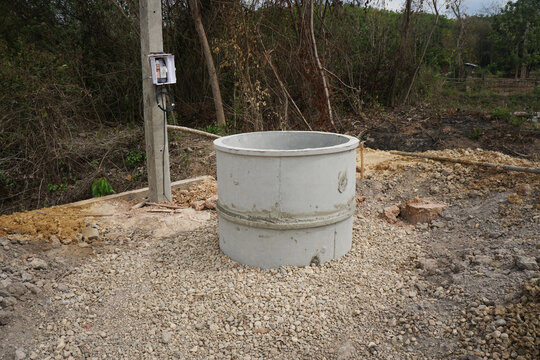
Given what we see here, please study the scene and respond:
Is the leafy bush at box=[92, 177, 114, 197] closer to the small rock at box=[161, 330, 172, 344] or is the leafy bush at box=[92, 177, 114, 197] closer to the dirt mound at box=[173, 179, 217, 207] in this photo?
the dirt mound at box=[173, 179, 217, 207]

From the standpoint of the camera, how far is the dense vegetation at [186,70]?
6.66 meters

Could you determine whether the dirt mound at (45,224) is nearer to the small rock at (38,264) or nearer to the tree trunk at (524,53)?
the small rock at (38,264)

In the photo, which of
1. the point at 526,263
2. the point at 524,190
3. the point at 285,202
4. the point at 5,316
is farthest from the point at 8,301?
the point at 524,190

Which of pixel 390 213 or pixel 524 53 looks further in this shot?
pixel 524 53

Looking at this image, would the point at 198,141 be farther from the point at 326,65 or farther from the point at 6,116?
the point at 326,65

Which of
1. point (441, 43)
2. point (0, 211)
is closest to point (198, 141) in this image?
point (0, 211)

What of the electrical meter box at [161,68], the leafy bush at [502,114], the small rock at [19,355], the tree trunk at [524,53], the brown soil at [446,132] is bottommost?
the small rock at [19,355]

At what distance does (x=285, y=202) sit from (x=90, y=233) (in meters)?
2.14

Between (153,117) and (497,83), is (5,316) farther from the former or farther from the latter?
(497,83)

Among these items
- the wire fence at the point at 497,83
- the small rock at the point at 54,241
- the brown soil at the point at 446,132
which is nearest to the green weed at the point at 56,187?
the small rock at the point at 54,241

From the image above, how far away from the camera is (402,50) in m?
11.0

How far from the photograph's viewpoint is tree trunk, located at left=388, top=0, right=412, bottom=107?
422 inches

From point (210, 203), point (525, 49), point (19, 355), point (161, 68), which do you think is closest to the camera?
point (19, 355)

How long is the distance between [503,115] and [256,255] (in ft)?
25.4
